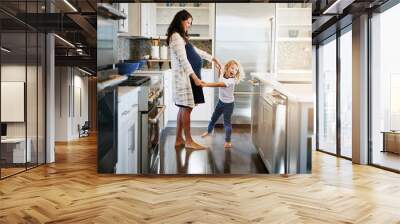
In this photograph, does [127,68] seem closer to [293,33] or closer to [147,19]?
[147,19]

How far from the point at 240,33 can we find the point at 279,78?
0.76 m

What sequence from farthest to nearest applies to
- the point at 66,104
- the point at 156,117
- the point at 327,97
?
1. the point at 66,104
2. the point at 327,97
3. the point at 156,117

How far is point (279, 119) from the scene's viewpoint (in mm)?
5074

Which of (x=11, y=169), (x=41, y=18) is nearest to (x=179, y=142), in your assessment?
(x=11, y=169)

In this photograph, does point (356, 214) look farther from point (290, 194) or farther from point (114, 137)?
point (114, 137)

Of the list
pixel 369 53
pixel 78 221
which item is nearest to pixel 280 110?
pixel 369 53

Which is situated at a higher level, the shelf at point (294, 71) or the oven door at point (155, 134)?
the shelf at point (294, 71)

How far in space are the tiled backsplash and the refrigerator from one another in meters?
0.15

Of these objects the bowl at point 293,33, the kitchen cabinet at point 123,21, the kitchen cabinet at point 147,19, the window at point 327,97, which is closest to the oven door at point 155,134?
the kitchen cabinet at point 147,19

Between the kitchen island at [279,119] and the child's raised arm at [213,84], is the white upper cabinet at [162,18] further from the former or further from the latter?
the kitchen island at [279,119]

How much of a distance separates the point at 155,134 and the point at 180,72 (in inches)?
33.3

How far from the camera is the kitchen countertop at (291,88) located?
503 centimetres

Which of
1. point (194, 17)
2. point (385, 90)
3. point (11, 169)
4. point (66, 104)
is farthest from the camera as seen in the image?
point (66, 104)

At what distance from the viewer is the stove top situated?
5010mm
